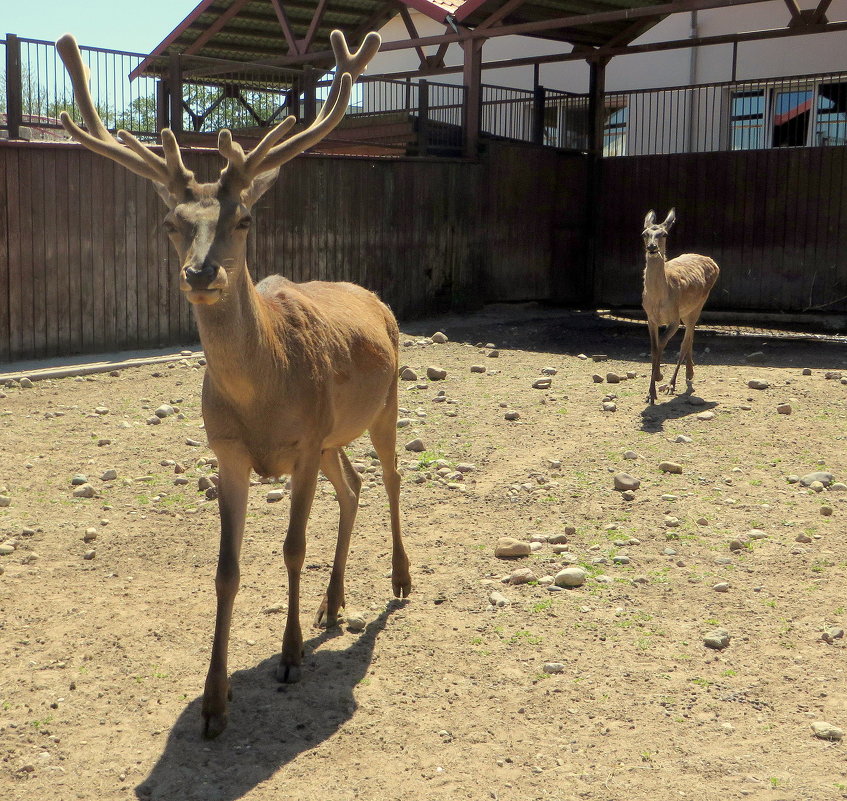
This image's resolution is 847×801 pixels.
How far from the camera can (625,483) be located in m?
7.10

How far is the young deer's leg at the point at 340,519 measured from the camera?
5.08 m

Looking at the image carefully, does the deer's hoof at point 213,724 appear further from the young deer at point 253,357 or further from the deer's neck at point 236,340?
the deer's neck at point 236,340

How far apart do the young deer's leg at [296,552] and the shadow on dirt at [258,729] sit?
0.25 ft

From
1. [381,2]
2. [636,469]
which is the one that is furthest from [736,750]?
[381,2]

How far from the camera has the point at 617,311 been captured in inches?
749

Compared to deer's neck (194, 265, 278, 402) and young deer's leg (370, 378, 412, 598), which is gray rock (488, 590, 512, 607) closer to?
young deer's leg (370, 378, 412, 598)

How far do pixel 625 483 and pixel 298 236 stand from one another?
852 cm

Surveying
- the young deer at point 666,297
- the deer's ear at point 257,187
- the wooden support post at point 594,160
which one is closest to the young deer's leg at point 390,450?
the deer's ear at point 257,187

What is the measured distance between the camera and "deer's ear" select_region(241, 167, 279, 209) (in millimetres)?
4277

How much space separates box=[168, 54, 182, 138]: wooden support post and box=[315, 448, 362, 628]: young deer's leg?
31.9 feet

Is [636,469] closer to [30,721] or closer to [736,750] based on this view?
[736,750]

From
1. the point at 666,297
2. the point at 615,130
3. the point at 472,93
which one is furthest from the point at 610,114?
the point at 666,297

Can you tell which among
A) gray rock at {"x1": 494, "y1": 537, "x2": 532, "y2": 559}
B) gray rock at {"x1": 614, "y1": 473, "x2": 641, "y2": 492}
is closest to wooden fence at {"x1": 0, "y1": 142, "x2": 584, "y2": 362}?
gray rock at {"x1": 614, "y1": 473, "x2": 641, "y2": 492}

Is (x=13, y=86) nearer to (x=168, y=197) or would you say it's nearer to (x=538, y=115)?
(x=168, y=197)
